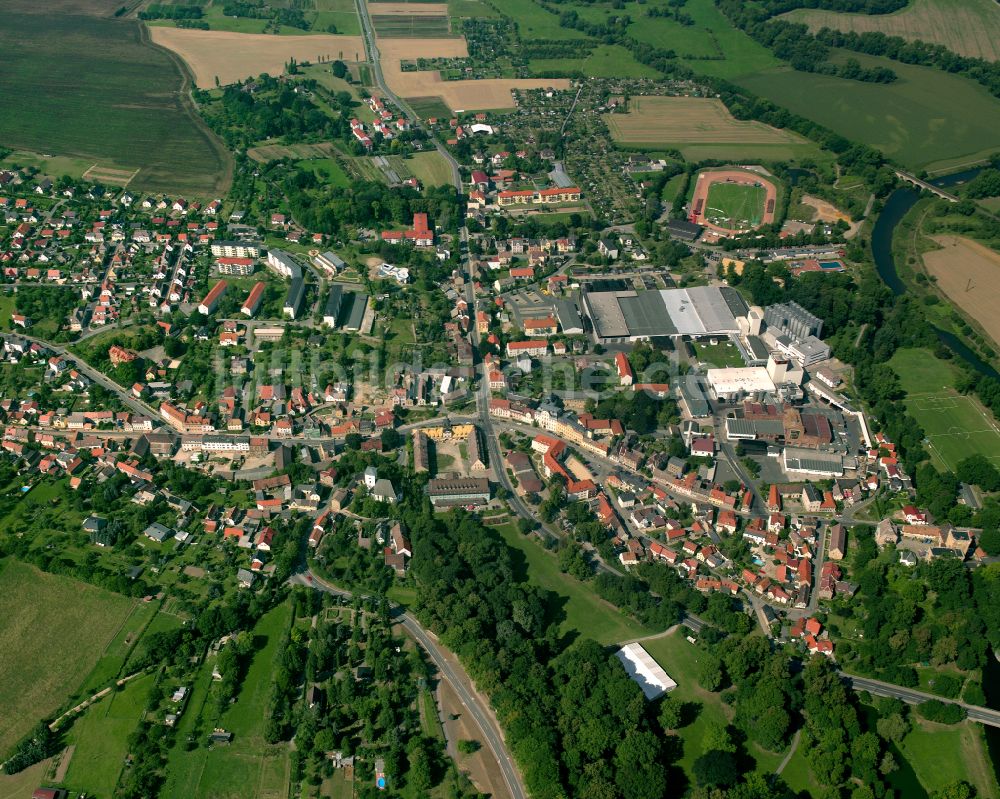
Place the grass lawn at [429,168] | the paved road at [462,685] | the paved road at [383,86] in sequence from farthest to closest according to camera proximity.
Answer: the paved road at [383,86] → the grass lawn at [429,168] → the paved road at [462,685]

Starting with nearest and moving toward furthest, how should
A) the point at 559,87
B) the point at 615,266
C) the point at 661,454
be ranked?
the point at 661,454
the point at 615,266
the point at 559,87

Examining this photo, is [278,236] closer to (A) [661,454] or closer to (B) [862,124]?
(A) [661,454]

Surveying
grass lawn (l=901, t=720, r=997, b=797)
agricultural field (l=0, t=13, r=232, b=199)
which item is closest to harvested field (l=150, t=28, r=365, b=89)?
agricultural field (l=0, t=13, r=232, b=199)

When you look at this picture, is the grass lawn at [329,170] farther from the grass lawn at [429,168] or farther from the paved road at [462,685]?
the paved road at [462,685]

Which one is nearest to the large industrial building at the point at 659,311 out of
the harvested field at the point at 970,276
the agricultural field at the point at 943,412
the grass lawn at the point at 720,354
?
the grass lawn at the point at 720,354

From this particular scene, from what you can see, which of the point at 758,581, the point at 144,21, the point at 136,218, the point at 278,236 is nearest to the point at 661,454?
the point at 758,581

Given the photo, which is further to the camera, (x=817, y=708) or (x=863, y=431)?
(x=863, y=431)

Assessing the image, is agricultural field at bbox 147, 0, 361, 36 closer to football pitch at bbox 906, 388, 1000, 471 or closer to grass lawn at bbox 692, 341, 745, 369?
grass lawn at bbox 692, 341, 745, 369
